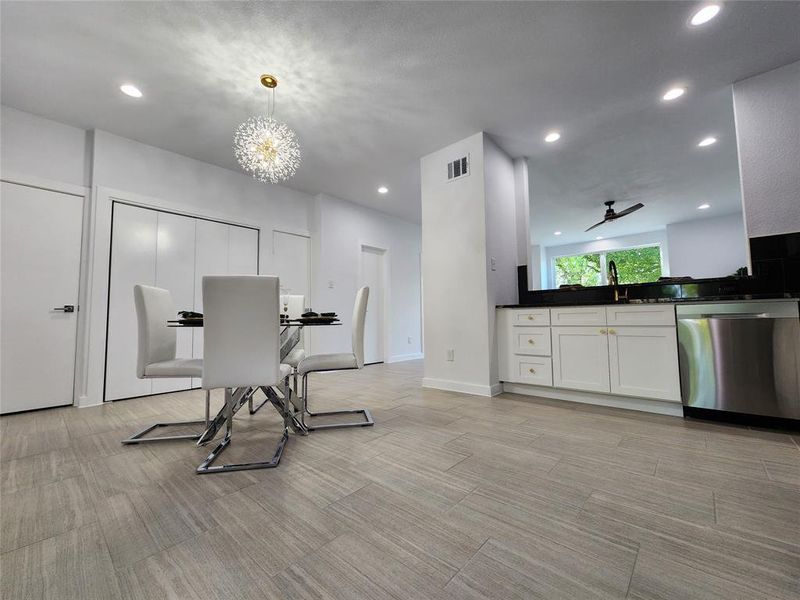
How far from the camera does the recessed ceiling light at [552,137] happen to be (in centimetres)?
344

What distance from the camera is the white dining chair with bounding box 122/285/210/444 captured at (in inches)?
81.8

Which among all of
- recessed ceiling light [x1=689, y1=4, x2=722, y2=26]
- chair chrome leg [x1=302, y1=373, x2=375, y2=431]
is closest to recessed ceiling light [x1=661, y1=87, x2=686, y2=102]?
recessed ceiling light [x1=689, y1=4, x2=722, y2=26]

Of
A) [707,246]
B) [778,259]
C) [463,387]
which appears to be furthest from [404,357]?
[707,246]

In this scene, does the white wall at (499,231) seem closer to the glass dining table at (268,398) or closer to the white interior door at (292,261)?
the glass dining table at (268,398)

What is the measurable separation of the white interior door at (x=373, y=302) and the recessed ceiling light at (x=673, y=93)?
4296 mm

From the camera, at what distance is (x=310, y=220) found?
5133mm

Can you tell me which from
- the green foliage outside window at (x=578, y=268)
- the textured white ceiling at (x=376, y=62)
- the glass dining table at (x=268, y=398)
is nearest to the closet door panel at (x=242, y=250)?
the textured white ceiling at (x=376, y=62)

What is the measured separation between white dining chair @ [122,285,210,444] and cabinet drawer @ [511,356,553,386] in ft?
9.04

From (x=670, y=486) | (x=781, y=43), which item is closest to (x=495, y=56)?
(x=781, y=43)

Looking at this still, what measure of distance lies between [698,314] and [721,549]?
1.94m

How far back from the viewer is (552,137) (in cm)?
352

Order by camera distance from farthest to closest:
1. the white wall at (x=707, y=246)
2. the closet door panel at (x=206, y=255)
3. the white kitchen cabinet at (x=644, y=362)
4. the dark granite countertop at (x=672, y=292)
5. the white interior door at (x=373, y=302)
Result: the white wall at (x=707, y=246), the white interior door at (x=373, y=302), the closet door panel at (x=206, y=255), the white kitchen cabinet at (x=644, y=362), the dark granite countertop at (x=672, y=292)

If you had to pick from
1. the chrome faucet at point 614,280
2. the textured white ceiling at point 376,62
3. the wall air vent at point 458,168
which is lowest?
the chrome faucet at point 614,280

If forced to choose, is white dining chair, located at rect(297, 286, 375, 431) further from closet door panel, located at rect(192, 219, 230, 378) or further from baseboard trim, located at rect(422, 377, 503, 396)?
closet door panel, located at rect(192, 219, 230, 378)
